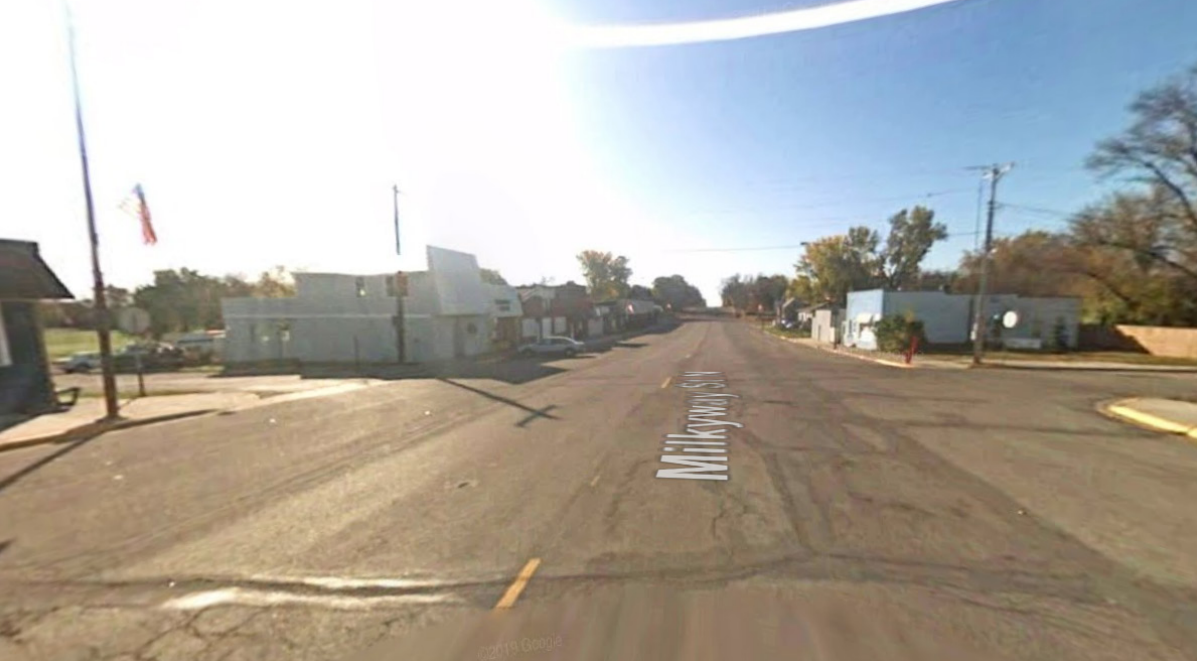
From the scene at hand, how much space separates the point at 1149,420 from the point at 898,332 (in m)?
19.6

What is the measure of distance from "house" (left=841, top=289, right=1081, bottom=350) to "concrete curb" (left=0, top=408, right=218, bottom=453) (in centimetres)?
3481

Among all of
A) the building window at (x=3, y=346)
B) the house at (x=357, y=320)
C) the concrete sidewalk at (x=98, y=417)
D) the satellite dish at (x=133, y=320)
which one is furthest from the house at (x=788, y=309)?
the building window at (x=3, y=346)

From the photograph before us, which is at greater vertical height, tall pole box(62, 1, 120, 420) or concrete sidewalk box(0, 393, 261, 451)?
tall pole box(62, 1, 120, 420)

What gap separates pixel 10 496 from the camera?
631 centimetres

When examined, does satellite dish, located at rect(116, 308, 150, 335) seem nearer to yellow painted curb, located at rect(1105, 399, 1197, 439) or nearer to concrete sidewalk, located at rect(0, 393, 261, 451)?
concrete sidewalk, located at rect(0, 393, 261, 451)

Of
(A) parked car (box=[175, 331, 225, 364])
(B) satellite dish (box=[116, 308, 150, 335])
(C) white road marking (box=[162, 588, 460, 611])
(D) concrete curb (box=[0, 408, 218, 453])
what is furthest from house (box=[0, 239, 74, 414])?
(A) parked car (box=[175, 331, 225, 364])

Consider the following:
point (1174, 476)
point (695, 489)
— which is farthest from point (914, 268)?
point (695, 489)

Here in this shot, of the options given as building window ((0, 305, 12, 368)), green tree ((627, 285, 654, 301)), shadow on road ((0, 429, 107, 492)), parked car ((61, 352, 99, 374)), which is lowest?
parked car ((61, 352, 99, 374))

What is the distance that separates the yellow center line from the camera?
3.40 metres

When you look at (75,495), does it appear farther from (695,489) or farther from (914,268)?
(914,268)

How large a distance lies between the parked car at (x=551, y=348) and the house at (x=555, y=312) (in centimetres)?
827

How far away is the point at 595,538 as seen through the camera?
445 cm

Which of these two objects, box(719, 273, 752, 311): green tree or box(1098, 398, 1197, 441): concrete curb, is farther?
box(719, 273, 752, 311): green tree

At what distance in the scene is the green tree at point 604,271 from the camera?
358ft
